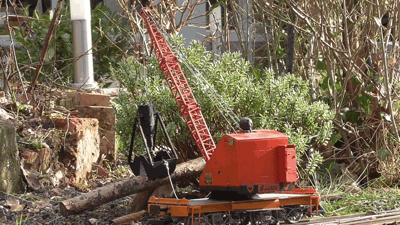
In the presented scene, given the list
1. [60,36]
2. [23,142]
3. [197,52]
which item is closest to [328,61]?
[197,52]

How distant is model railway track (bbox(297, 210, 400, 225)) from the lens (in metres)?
6.50

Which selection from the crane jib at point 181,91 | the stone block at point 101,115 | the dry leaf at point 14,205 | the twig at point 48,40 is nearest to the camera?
the crane jib at point 181,91

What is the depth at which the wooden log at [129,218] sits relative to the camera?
22.0ft

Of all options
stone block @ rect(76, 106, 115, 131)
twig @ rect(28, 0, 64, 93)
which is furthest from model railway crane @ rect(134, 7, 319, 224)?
twig @ rect(28, 0, 64, 93)

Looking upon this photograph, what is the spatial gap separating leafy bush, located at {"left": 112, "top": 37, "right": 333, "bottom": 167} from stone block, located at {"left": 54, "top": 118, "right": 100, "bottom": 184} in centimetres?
98

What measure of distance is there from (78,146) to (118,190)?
198cm

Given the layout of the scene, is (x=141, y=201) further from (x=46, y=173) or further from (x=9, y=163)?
(x=9, y=163)

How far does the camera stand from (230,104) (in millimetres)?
7480

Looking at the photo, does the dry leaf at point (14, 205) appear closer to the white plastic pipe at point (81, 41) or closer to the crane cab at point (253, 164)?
the crane cab at point (253, 164)

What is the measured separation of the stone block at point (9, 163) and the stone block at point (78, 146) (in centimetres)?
86

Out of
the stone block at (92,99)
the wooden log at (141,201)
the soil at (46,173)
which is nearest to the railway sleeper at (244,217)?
the wooden log at (141,201)

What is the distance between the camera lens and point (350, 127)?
9633 millimetres

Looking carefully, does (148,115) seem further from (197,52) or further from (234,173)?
(197,52)

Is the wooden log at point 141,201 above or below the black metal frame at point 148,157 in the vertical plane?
below
